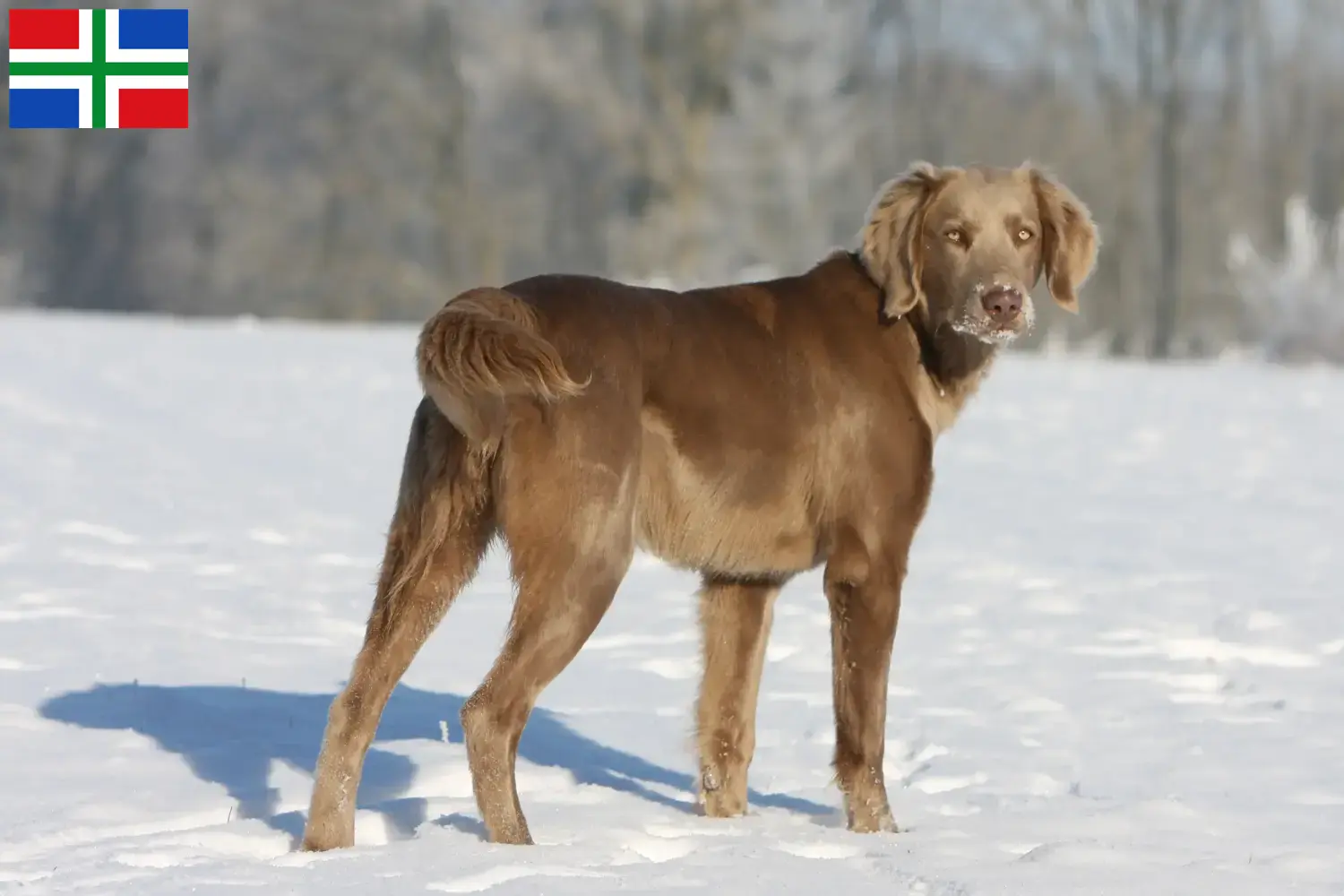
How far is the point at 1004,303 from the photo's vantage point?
16.8ft

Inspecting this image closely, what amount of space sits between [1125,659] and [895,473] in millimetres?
3368

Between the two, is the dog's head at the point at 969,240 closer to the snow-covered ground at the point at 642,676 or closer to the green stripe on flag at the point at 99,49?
the snow-covered ground at the point at 642,676

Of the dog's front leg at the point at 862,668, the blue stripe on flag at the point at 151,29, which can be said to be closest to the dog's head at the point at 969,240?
the dog's front leg at the point at 862,668

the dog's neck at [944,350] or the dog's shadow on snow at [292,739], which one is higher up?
the dog's neck at [944,350]

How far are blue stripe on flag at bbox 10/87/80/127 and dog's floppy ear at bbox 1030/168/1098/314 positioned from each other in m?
30.0

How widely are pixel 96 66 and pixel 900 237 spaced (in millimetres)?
17938

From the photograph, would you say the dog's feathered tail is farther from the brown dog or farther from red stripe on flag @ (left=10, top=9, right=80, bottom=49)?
red stripe on flag @ (left=10, top=9, right=80, bottom=49)

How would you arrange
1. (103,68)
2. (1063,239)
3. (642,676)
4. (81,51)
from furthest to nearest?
(81,51) < (103,68) < (642,676) < (1063,239)

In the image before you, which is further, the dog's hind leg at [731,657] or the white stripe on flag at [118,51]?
the white stripe on flag at [118,51]

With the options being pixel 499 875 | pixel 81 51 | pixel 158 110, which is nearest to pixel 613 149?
pixel 158 110

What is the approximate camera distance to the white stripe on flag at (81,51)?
70.7 ft

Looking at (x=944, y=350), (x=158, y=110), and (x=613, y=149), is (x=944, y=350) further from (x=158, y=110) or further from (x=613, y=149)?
(x=158, y=110)

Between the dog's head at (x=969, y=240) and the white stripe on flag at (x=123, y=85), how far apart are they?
61.2 feet

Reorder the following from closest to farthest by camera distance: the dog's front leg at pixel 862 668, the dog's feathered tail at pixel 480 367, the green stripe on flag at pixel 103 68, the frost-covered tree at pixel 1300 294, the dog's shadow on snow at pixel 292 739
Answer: the dog's feathered tail at pixel 480 367 < the dog's front leg at pixel 862 668 < the dog's shadow on snow at pixel 292 739 < the green stripe on flag at pixel 103 68 < the frost-covered tree at pixel 1300 294
